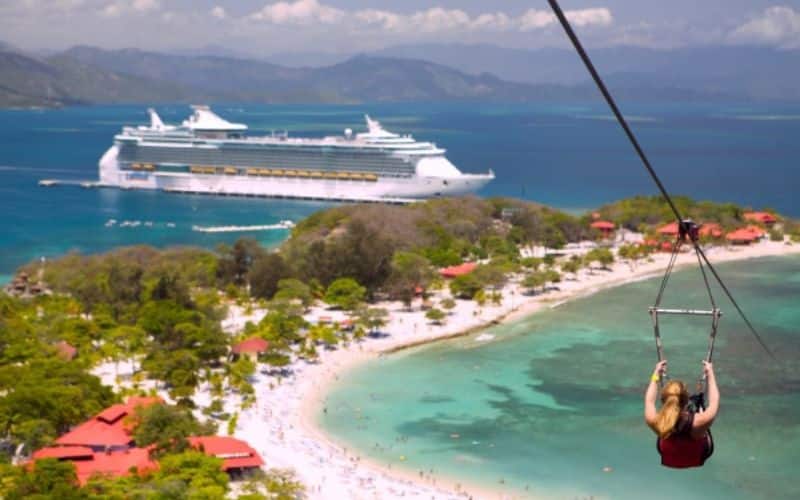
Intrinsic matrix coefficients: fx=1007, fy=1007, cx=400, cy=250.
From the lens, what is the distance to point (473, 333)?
2839 cm

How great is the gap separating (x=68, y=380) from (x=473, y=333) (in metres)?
12.1

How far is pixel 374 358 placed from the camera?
25.8 m

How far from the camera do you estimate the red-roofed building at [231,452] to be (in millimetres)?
16812

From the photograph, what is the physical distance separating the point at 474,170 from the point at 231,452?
69152 mm

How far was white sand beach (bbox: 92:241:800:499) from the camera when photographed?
656 inches

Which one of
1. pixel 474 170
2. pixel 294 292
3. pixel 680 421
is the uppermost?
pixel 474 170

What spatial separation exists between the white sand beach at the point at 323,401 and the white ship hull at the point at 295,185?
25461 millimetres

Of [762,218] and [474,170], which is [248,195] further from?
[762,218]

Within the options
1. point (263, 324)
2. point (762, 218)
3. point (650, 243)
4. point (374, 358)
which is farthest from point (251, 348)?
point (762, 218)

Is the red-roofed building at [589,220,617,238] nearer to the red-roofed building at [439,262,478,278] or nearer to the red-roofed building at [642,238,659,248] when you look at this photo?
the red-roofed building at [642,238,659,248]

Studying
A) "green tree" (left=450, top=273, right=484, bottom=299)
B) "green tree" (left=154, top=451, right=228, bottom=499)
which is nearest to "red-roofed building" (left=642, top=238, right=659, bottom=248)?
"green tree" (left=450, top=273, right=484, bottom=299)

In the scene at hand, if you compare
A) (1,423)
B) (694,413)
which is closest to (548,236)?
(1,423)

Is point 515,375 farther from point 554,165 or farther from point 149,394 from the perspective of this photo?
point 554,165

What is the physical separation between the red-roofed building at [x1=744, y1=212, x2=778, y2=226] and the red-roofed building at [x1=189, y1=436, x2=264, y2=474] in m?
35.1
